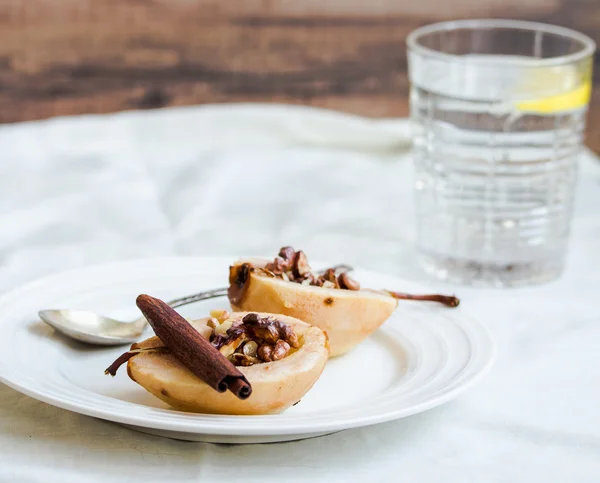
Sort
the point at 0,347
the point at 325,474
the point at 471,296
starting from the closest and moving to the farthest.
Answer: the point at 325,474, the point at 0,347, the point at 471,296

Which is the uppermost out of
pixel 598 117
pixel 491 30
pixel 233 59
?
pixel 491 30

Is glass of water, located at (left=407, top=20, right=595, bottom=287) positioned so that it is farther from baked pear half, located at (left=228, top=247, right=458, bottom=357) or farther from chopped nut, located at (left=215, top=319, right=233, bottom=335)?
chopped nut, located at (left=215, top=319, right=233, bottom=335)

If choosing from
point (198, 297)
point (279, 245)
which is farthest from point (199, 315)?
point (279, 245)

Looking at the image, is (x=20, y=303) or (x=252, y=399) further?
(x=20, y=303)

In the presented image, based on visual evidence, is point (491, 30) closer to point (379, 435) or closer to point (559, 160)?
point (559, 160)

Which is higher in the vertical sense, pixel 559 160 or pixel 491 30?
pixel 491 30

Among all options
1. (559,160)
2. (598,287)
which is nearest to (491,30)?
(559,160)

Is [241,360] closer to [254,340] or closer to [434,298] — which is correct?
[254,340]
